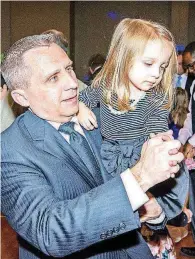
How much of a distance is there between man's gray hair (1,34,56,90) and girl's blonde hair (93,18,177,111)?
1.59ft

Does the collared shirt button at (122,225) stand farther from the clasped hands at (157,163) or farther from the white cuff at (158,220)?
the white cuff at (158,220)

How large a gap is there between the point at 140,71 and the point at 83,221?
1006mm

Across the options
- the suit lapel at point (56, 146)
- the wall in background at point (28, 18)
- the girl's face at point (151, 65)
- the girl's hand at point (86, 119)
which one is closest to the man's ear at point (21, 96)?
the suit lapel at point (56, 146)

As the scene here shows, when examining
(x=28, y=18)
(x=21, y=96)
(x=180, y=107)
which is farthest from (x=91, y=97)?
(x=28, y=18)

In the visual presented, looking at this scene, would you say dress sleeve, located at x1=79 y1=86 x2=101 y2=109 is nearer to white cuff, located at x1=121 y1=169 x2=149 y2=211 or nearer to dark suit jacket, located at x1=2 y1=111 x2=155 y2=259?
dark suit jacket, located at x1=2 y1=111 x2=155 y2=259

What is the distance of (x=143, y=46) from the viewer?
2.03 meters

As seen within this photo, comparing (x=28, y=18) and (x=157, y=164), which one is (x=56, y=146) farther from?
(x=28, y=18)

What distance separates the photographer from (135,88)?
2.13 meters

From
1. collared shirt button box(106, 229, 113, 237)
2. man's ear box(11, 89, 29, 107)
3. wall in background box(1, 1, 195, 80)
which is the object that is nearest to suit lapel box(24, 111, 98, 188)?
man's ear box(11, 89, 29, 107)

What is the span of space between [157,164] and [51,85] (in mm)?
541

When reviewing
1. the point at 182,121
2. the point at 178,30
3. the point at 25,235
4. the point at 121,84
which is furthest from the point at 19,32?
the point at 25,235

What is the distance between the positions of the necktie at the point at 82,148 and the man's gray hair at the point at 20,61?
0.71ft

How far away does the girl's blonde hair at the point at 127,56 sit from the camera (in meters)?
2.05

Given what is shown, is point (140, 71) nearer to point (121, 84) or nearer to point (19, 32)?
point (121, 84)
